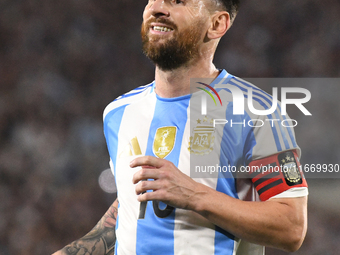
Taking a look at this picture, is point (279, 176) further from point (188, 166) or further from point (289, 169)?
point (188, 166)

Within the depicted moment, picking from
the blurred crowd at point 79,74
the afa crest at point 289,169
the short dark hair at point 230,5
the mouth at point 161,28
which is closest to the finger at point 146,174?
the afa crest at point 289,169

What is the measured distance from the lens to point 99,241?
1.69 metres

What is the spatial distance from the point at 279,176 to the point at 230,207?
0.20 metres

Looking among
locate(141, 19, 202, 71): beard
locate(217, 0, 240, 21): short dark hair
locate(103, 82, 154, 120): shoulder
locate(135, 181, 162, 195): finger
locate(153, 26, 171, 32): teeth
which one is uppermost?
locate(217, 0, 240, 21): short dark hair

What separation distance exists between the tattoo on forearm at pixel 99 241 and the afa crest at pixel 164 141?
0.43 m

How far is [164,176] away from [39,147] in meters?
2.83

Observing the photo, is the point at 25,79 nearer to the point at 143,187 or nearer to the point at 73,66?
the point at 73,66

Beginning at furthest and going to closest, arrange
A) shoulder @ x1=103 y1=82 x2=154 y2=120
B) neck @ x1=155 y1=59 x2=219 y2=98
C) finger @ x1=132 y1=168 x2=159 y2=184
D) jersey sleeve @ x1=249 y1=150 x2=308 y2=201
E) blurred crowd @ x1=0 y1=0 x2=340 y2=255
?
blurred crowd @ x1=0 y1=0 x2=340 y2=255 → shoulder @ x1=103 y1=82 x2=154 y2=120 → neck @ x1=155 y1=59 x2=219 y2=98 → jersey sleeve @ x1=249 y1=150 x2=308 y2=201 → finger @ x1=132 y1=168 x2=159 y2=184

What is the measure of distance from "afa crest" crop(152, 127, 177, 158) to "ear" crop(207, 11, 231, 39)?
0.42m

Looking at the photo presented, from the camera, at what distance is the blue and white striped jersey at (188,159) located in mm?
1343

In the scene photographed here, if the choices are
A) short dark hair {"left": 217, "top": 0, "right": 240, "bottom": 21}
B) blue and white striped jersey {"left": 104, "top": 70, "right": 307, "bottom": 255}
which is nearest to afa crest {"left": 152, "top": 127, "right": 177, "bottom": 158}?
blue and white striped jersey {"left": 104, "top": 70, "right": 307, "bottom": 255}

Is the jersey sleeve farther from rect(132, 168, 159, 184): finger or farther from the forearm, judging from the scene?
rect(132, 168, 159, 184): finger

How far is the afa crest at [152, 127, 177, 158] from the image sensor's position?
1.47m

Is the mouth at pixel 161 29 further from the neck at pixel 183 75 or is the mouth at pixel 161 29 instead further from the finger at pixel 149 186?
the finger at pixel 149 186
